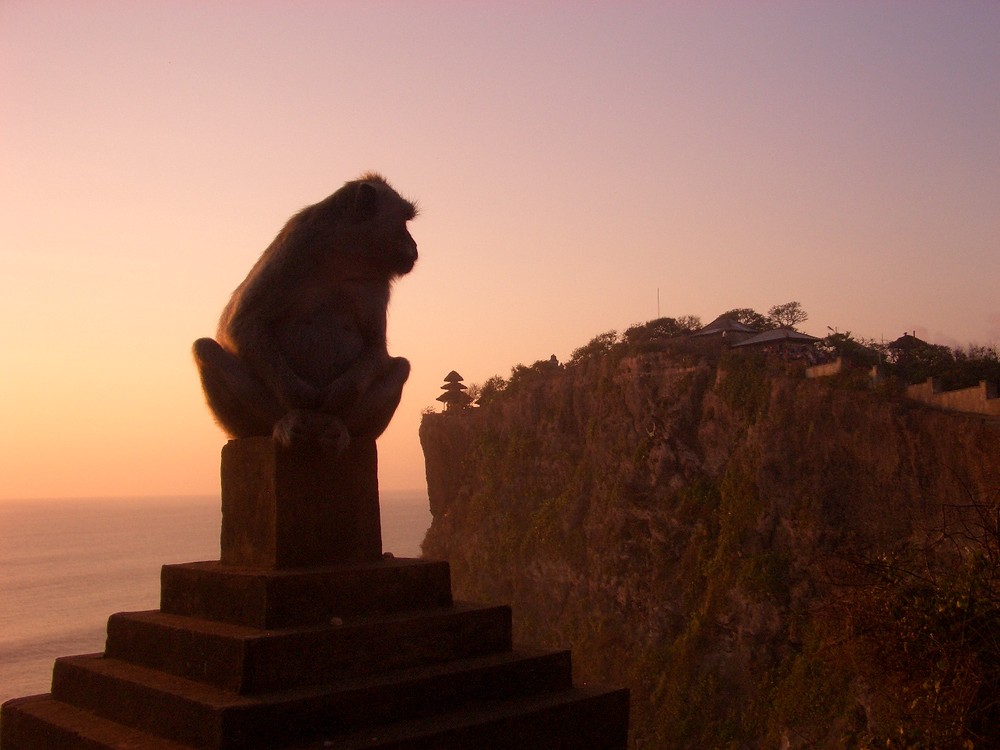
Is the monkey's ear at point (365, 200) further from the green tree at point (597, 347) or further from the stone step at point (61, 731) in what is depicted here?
the green tree at point (597, 347)

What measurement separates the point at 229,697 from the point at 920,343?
3634 centimetres

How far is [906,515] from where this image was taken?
24109 millimetres

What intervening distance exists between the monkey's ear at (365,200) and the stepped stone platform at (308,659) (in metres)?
1.31

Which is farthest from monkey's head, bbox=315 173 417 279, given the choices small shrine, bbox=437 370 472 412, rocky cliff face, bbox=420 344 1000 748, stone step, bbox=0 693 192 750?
small shrine, bbox=437 370 472 412

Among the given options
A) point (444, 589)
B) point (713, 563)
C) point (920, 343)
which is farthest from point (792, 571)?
point (444, 589)

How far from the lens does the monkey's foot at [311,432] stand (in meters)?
4.41

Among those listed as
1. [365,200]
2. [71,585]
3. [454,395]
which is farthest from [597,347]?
[71,585]

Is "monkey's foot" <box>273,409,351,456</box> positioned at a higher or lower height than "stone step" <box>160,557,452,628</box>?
higher

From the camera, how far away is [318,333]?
475cm

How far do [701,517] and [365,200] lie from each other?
84.7 ft

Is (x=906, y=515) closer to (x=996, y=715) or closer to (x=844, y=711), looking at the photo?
(x=844, y=711)

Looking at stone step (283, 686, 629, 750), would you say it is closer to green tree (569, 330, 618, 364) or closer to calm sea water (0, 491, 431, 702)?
calm sea water (0, 491, 431, 702)

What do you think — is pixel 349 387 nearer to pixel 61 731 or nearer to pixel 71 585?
pixel 61 731

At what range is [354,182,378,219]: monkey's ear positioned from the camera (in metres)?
4.96
